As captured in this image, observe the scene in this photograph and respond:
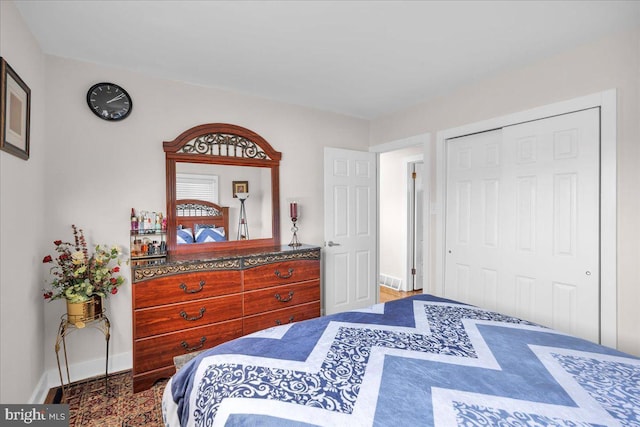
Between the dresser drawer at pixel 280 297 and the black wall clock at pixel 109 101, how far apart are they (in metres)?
1.84

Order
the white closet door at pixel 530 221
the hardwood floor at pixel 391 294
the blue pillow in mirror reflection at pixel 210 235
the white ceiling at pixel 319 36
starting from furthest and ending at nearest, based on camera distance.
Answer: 1. the hardwood floor at pixel 391 294
2. the blue pillow in mirror reflection at pixel 210 235
3. the white closet door at pixel 530 221
4. the white ceiling at pixel 319 36

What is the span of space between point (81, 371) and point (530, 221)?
12.5 ft

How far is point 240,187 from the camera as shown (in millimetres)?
3164

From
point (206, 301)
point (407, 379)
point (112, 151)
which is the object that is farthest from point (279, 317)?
point (112, 151)

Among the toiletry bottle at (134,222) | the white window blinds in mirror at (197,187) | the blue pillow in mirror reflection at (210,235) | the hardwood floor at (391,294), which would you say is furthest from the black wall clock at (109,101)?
the hardwood floor at (391,294)

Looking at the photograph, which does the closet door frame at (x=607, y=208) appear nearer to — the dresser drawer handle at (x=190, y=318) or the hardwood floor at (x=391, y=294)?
the hardwood floor at (x=391, y=294)

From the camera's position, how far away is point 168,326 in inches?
92.0

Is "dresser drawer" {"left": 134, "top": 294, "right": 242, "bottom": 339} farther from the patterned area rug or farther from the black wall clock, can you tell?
the black wall clock

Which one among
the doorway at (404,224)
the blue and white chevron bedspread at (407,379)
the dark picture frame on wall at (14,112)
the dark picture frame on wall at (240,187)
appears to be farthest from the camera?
the doorway at (404,224)

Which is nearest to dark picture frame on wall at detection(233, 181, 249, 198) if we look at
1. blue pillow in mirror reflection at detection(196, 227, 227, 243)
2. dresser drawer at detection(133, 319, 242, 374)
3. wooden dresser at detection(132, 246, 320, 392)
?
blue pillow in mirror reflection at detection(196, 227, 227, 243)

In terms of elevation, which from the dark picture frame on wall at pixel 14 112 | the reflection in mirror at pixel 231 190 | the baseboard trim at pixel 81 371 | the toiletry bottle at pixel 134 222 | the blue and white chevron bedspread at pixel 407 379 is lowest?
the baseboard trim at pixel 81 371

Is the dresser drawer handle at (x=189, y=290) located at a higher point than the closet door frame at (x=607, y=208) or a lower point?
lower

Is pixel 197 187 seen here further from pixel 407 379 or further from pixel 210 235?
pixel 407 379

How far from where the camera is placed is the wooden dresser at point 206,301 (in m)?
2.27
